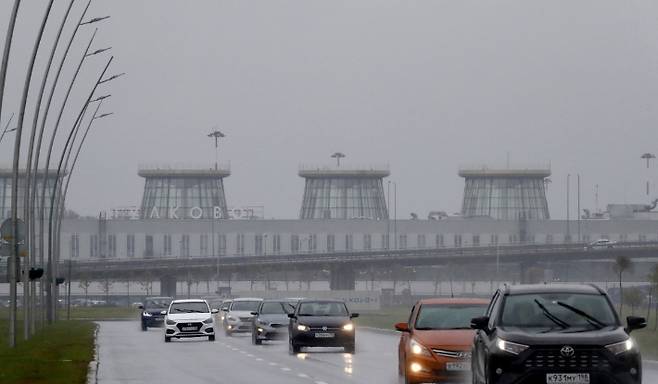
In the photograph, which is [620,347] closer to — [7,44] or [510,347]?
[510,347]

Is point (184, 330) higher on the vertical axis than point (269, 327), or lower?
lower

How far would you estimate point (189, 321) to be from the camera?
5491 cm

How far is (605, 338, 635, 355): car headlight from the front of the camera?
67.1ft

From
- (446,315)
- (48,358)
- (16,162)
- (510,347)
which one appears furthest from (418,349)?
(16,162)

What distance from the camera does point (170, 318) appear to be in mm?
55062

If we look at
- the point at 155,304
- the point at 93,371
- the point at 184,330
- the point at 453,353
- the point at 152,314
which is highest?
the point at 453,353

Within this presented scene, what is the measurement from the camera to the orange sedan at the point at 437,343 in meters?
26.9

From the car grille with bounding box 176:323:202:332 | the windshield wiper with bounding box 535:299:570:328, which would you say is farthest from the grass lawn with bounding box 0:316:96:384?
the windshield wiper with bounding box 535:299:570:328

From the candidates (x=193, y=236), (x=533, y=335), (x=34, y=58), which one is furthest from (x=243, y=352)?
(x=193, y=236)

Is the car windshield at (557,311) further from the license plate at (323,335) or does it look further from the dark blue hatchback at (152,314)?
the dark blue hatchback at (152,314)

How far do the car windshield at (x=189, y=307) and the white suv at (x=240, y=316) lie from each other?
26.3 ft

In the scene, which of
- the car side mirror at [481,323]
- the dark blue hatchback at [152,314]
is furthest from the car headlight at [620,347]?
the dark blue hatchback at [152,314]

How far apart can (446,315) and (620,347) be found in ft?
27.6

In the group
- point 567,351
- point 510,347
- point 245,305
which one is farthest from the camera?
A: point 245,305
